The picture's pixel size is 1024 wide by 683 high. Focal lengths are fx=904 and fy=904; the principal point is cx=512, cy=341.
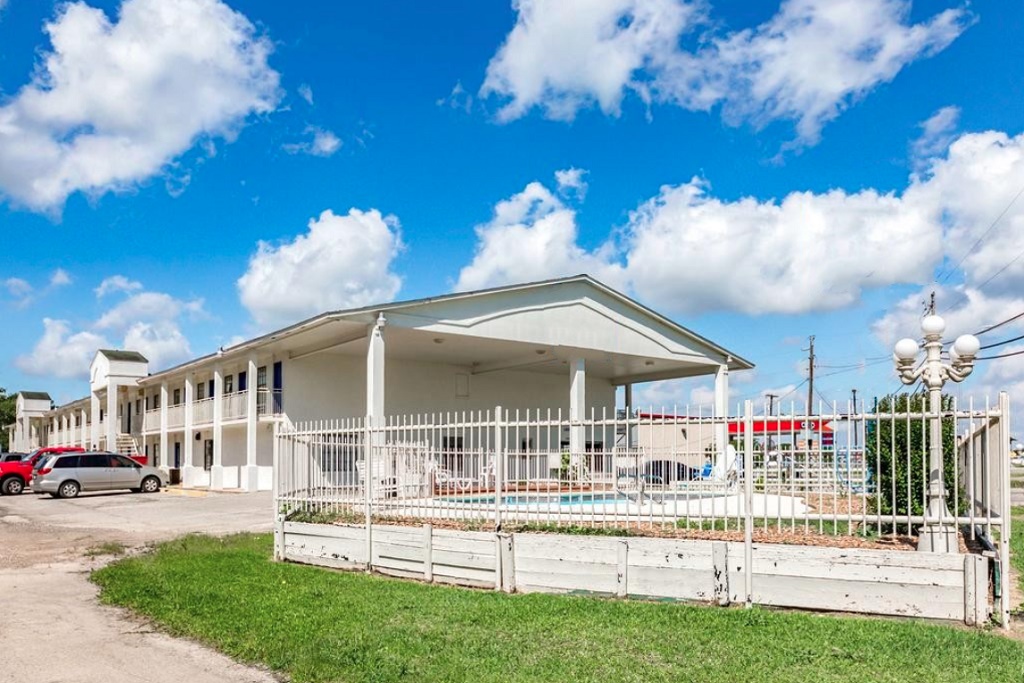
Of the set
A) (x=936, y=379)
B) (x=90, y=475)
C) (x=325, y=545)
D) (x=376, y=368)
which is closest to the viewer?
(x=936, y=379)

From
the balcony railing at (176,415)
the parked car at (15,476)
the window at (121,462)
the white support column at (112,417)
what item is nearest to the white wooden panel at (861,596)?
the window at (121,462)

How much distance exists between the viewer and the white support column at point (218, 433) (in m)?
34.7

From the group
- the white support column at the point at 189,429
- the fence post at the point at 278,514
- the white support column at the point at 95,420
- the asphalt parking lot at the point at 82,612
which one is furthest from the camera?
the white support column at the point at 95,420

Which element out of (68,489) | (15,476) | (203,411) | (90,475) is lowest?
(68,489)

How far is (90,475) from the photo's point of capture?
103 ft

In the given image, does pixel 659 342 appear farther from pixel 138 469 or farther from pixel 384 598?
pixel 384 598

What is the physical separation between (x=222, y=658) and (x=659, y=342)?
27.2 metres

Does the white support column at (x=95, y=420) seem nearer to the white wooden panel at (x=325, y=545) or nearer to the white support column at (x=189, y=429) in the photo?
the white support column at (x=189, y=429)

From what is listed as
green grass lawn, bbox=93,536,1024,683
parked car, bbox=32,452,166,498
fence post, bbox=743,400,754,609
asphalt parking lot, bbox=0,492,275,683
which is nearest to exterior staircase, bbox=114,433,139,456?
parked car, bbox=32,452,166,498

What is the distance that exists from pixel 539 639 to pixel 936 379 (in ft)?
17.2

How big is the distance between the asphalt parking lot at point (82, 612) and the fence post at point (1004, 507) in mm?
6395

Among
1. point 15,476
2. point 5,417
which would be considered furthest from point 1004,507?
point 5,417

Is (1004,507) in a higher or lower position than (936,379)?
lower

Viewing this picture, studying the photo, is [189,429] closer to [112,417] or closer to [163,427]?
[163,427]
